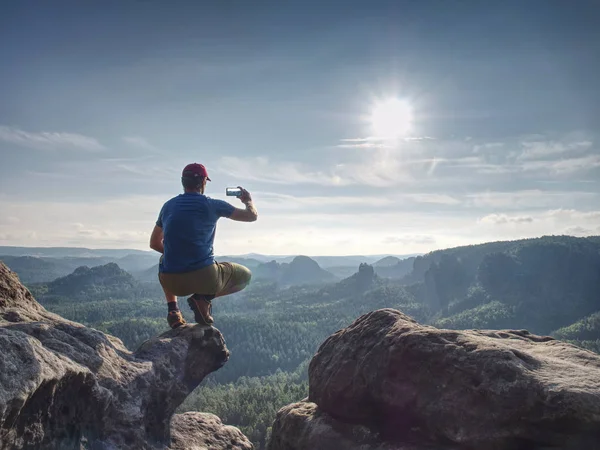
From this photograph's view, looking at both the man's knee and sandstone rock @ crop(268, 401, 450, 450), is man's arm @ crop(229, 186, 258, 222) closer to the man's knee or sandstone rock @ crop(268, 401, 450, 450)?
the man's knee

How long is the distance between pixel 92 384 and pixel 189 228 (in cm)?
440

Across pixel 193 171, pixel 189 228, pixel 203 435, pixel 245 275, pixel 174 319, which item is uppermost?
pixel 193 171

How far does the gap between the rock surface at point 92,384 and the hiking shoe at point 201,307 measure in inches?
17.4

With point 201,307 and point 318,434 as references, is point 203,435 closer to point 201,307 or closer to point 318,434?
point 318,434

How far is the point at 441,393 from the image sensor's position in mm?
9164

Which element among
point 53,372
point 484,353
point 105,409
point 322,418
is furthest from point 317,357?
point 53,372

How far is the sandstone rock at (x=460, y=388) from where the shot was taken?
7617mm

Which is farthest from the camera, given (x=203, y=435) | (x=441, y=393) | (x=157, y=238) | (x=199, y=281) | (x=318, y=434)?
(x=157, y=238)

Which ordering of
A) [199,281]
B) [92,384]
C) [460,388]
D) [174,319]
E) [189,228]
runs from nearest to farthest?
[92,384] → [460,388] → [189,228] → [199,281] → [174,319]

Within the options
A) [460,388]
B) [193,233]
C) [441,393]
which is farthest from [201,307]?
[460,388]

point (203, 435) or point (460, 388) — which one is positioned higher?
point (460, 388)

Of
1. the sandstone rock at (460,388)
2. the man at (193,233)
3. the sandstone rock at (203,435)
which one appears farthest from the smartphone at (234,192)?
the sandstone rock at (203,435)

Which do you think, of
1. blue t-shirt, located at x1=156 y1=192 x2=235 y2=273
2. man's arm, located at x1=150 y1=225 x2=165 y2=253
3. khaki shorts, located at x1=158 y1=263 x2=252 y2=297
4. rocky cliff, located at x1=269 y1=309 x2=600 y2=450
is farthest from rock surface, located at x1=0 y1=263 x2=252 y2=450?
rocky cliff, located at x1=269 y1=309 x2=600 y2=450

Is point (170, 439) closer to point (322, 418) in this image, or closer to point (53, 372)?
point (322, 418)
